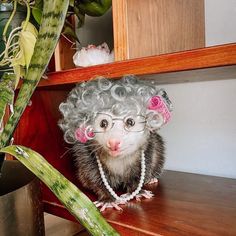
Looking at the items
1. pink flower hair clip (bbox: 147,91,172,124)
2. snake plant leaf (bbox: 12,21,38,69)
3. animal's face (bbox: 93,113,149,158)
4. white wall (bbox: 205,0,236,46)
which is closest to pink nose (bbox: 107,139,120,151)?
animal's face (bbox: 93,113,149,158)

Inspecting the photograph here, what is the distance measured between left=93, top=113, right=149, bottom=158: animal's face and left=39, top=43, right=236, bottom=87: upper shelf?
0.08 metres

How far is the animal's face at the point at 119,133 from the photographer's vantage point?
0.51 metres

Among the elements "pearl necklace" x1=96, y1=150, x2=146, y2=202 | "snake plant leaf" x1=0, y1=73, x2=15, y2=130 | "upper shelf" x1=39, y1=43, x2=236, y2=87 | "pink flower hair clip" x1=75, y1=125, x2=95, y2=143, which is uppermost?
"upper shelf" x1=39, y1=43, x2=236, y2=87

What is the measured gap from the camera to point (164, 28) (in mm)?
550

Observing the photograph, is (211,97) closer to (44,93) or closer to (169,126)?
(169,126)

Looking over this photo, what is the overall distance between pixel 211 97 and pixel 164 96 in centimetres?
16

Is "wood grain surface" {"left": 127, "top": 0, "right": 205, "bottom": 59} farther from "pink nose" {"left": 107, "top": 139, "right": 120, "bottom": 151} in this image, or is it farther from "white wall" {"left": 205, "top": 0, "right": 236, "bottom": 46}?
"pink nose" {"left": 107, "top": 139, "right": 120, "bottom": 151}

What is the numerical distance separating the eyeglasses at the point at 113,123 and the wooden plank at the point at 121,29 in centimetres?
11

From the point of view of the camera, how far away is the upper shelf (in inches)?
14.7

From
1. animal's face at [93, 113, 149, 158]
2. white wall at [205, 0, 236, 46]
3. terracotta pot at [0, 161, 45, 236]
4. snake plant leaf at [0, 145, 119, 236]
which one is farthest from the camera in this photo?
white wall at [205, 0, 236, 46]

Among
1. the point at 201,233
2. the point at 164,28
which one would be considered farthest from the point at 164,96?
the point at 201,233

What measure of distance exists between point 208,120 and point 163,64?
33 centimetres

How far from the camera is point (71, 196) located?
306 mm

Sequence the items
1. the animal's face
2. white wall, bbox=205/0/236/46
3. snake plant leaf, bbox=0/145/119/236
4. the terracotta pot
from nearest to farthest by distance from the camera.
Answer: snake plant leaf, bbox=0/145/119/236, the terracotta pot, the animal's face, white wall, bbox=205/0/236/46
